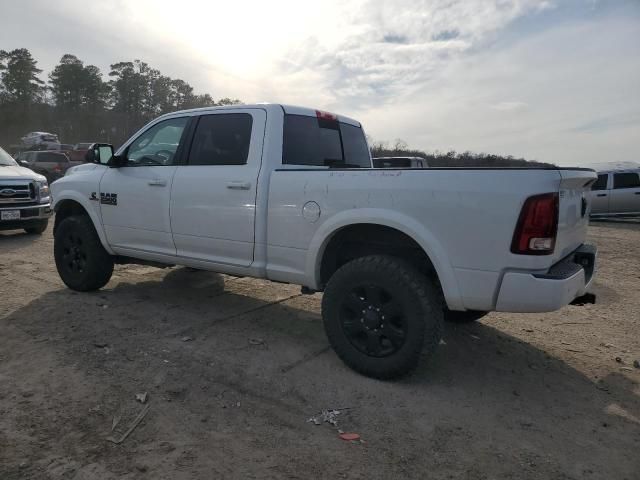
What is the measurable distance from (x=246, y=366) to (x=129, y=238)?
2.14m

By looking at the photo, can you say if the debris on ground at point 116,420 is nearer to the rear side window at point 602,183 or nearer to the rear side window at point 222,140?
the rear side window at point 222,140

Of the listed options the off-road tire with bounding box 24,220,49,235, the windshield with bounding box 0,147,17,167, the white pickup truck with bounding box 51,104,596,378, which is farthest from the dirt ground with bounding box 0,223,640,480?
the windshield with bounding box 0,147,17,167

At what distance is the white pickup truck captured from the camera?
2777 mm

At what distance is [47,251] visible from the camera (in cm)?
768

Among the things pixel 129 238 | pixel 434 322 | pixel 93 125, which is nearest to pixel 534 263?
pixel 434 322

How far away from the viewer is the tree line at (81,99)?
54.1 metres

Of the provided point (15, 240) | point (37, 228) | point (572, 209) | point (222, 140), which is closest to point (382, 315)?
point (572, 209)

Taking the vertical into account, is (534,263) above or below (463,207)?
below

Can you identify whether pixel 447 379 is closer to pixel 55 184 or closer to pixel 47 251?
pixel 55 184

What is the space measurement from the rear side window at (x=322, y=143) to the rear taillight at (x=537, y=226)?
2.01 meters

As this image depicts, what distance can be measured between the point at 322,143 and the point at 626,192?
525 inches

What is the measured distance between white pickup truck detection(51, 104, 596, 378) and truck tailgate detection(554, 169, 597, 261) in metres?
0.02

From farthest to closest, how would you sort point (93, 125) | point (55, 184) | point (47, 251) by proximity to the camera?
1. point (93, 125)
2. point (47, 251)
3. point (55, 184)

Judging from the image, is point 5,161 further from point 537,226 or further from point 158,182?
point 537,226
